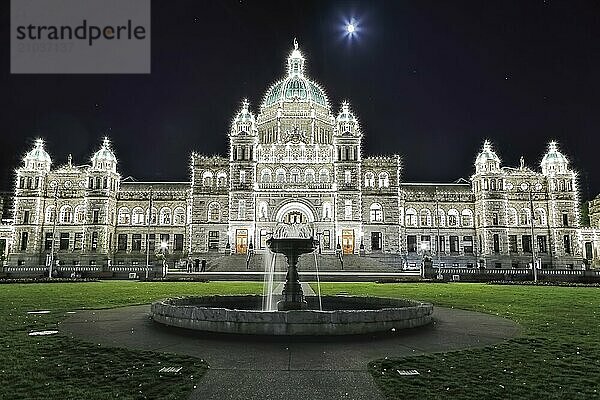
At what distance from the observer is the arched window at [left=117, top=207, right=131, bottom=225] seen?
279 feet

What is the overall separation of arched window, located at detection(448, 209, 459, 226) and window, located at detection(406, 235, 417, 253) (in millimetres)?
6913

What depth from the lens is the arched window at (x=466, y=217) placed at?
277 ft

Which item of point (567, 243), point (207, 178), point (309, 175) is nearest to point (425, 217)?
point (309, 175)

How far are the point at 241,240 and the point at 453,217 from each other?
122ft

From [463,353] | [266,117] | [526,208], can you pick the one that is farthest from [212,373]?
[526,208]

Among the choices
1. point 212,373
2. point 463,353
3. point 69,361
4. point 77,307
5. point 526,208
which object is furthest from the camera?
point 526,208

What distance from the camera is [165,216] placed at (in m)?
86.2

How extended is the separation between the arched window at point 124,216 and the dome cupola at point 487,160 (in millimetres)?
61024

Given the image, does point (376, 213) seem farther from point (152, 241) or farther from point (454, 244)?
point (152, 241)

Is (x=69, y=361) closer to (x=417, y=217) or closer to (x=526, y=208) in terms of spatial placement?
(x=417, y=217)

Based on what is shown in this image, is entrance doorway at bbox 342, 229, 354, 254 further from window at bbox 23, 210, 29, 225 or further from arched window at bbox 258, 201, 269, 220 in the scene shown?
window at bbox 23, 210, 29, 225

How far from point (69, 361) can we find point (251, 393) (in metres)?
4.36

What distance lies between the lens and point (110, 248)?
8256 cm

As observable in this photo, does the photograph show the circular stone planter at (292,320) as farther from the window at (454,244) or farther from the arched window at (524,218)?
the arched window at (524,218)
